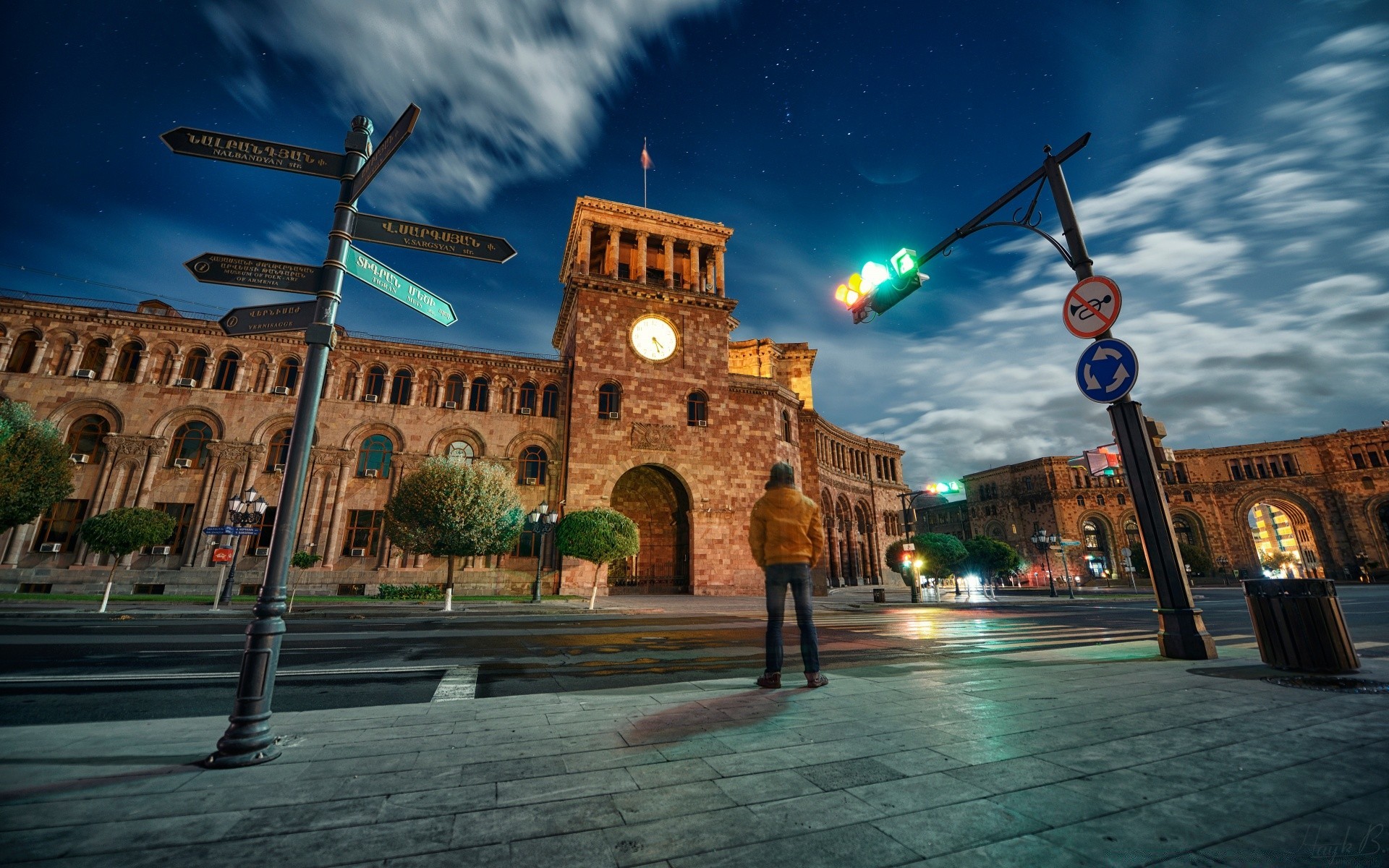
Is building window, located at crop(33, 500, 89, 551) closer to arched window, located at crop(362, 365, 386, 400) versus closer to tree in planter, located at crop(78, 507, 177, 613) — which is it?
tree in planter, located at crop(78, 507, 177, 613)

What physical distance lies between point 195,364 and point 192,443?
3737mm

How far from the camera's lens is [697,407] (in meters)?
27.9

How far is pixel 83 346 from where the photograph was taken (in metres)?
23.1

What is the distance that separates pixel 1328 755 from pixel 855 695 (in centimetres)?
244

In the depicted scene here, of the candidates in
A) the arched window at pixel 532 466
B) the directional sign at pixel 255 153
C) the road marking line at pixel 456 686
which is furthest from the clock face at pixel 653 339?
the directional sign at pixel 255 153

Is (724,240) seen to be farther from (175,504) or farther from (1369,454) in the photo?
(1369,454)

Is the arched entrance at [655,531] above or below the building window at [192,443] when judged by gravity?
below

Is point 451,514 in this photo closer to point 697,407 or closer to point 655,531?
point 655,531

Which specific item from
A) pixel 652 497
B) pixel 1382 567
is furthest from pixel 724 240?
pixel 1382 567

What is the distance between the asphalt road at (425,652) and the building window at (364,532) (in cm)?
1050

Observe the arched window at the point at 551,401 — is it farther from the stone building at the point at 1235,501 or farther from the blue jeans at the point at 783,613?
the stone building at the point at 1235,501

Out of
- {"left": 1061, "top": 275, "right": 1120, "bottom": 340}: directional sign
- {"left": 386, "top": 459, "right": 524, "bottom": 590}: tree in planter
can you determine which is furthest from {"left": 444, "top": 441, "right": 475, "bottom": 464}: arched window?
{"left": 1061, "top": 275, "right": 1120, "bottom": 340}: directional sign

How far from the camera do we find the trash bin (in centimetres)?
461

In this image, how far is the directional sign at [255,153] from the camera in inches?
162
